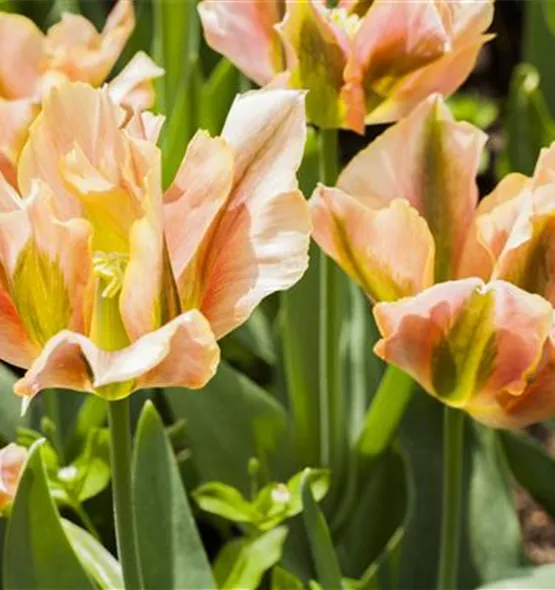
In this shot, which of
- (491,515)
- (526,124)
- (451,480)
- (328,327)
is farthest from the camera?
(526,124)

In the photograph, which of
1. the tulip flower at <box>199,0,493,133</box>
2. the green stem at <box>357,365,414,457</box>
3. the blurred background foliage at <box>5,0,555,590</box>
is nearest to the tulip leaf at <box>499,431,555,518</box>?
the blurred background foliage at <box>5,0,555,590</box>

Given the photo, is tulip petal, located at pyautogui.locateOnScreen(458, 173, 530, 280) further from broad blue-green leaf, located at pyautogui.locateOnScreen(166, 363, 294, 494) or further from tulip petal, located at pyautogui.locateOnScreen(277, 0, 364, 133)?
broad blue-green leaf, located at pyautogui.locateOnScreen(166, 363, 294, 494)

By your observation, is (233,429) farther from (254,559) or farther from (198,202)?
(198,202)

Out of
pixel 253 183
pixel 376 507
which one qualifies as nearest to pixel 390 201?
pixel 253 183

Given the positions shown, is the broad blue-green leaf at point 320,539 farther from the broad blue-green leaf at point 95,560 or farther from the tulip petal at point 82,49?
the tulip petal at point 82,49

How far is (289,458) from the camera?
1094mm

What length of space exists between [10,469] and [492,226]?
0.27 metres

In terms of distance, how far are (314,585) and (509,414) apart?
0.69 feet

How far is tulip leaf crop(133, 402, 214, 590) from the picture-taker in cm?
87

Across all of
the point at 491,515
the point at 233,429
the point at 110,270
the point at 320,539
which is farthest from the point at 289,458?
the point at 110,270

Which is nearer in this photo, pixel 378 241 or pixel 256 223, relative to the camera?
pixel 256 223

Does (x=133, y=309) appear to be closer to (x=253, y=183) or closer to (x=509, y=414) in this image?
(x=253, y=183)

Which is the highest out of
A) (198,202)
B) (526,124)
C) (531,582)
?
(198,202)

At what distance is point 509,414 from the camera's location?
28.5 inches
